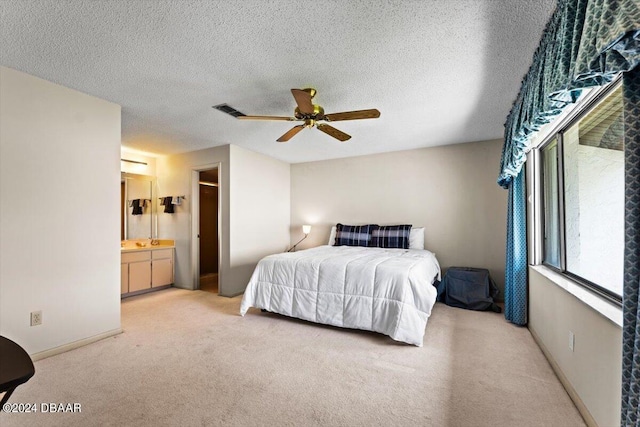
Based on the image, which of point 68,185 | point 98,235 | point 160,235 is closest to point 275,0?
point 68,185

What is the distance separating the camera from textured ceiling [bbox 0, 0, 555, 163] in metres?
1.67

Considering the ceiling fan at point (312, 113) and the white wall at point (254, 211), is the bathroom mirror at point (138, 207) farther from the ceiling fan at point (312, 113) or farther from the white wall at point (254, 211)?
the ceiling fan at point (312, 113)

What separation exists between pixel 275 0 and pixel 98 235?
107 inches

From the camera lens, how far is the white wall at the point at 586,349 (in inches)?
54.7

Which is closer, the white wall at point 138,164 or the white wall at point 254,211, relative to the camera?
the white wall at point 254,211

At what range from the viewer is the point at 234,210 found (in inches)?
176

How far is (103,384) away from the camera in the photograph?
2037mm

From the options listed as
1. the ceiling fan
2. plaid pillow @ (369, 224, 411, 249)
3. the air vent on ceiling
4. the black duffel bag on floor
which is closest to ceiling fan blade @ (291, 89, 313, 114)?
the ceiling fan

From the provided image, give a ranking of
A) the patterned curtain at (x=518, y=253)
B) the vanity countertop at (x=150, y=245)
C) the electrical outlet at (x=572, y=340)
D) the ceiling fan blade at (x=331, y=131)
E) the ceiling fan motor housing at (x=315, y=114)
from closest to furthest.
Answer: the electrical outlet at (x=572, y=340)
the ceiling fan motor housing at (x=315, y=114)
the ceiling fan blade at (x=331, y=131)
the patterned curtain at (x=518, y=253)
the vanity countertop at (x=150, y=245)

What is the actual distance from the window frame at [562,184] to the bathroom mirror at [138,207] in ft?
19.0

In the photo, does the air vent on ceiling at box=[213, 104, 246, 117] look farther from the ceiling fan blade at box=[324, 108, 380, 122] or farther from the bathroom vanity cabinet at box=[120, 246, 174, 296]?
the bathroom vanity cabinet at box=[120, 246, 174, 296]

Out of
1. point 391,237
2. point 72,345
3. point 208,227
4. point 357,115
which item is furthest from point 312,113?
point 208,227

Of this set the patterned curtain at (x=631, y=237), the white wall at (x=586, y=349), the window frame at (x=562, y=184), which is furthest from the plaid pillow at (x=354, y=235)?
the patterned curtain at (x=631, y=237)

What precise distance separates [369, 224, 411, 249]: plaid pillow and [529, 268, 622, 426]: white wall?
2.06 m
